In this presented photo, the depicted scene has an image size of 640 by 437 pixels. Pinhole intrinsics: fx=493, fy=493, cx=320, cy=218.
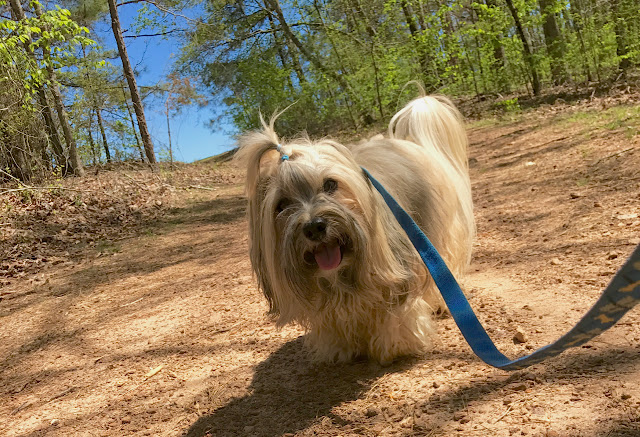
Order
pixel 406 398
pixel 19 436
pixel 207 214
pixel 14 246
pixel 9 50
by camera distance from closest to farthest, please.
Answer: pixel 406 398, pixel 19 436, pixel 14 246, pixel 9 50, pixel 207 214

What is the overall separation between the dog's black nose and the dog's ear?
481 mm

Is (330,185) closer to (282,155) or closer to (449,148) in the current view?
(282,155)

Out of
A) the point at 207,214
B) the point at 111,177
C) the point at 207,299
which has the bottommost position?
the point at 207,299

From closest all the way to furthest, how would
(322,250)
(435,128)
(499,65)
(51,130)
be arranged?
(322,250) < (435,128) < (51,130) < (499,65)

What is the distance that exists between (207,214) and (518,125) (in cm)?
696

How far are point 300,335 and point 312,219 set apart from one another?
159 cm

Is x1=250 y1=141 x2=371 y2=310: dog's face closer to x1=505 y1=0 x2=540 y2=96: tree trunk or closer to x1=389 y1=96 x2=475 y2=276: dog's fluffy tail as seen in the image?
x1=389 y1=96 x2=475 y2=276: dog's fluffy tail

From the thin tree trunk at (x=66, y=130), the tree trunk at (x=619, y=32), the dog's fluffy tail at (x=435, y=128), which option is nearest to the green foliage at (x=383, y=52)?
the tree trunk at (x=619, y=32)

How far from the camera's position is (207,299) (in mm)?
4801

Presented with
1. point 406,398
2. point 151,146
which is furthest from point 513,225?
point 151,146

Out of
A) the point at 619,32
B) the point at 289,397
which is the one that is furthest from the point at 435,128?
the point at 619,32

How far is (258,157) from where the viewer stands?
2748 millimetres

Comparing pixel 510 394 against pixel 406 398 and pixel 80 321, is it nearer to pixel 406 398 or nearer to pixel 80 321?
pixel 406 398

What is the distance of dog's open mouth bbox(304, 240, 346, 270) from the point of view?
2.42m
